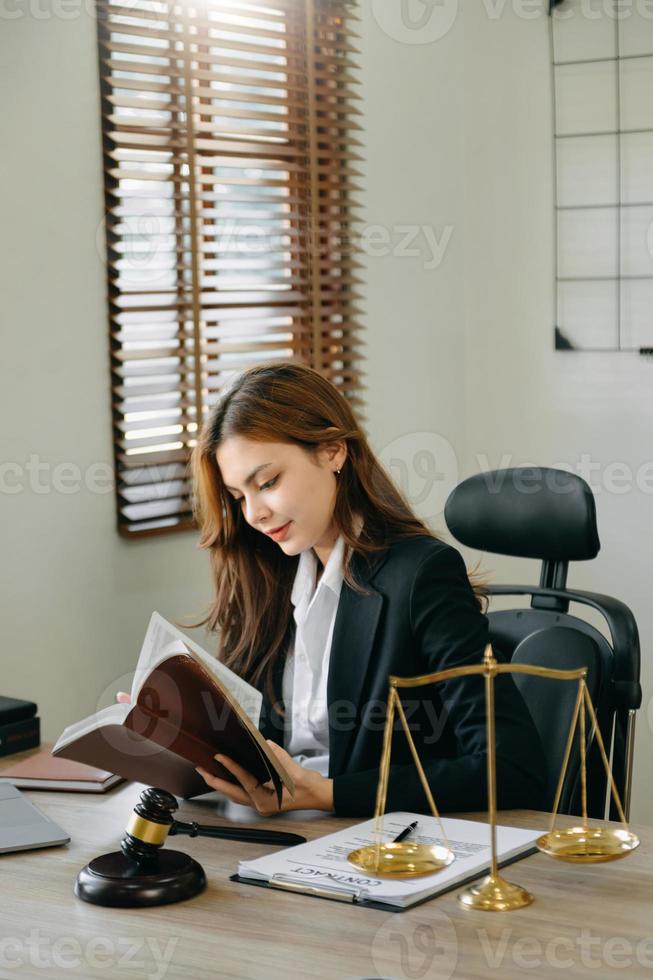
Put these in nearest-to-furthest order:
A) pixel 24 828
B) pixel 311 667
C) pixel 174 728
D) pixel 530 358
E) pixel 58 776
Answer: pixel 174 728
pixel 24 828
pixel 58 776
pixel 311 667
pixel 530 358

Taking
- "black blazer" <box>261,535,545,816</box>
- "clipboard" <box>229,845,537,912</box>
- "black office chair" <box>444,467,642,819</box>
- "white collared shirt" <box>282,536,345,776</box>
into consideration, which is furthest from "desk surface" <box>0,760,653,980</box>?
"black office chair" <box>444,467,642,819</box>

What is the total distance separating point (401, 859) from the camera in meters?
1.44

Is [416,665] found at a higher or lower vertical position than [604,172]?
lower

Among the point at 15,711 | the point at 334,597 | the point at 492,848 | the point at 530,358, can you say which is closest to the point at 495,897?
the point at 492,848

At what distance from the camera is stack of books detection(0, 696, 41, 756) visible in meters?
2.10

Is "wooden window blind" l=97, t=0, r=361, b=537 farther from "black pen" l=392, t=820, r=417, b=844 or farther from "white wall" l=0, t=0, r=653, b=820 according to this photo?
"black pen" l=392, t=820, r=417, b=844

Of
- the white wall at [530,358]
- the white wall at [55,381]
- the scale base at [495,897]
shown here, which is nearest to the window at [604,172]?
the white wall at [530,358]

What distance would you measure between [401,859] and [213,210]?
189cm

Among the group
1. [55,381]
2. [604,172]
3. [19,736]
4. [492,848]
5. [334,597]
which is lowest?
[19,736]

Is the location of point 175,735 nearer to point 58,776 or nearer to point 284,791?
point 284,791

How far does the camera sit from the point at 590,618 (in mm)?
3738

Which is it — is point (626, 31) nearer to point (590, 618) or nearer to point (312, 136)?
point (312, 136)

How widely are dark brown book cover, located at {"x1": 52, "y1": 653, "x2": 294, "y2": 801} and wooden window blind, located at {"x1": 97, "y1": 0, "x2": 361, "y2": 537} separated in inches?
43.3

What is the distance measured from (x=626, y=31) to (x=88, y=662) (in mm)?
2246
